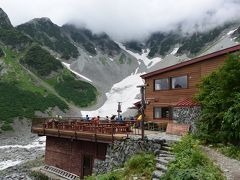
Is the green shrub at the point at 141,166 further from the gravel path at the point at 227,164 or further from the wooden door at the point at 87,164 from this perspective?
the wooden door at the point at 87,164

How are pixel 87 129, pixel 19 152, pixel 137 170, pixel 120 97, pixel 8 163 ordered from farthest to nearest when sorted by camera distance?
pixel 120 97
pixel 19 152
pixel 8 163
pixel 87 129
pixel 137 170

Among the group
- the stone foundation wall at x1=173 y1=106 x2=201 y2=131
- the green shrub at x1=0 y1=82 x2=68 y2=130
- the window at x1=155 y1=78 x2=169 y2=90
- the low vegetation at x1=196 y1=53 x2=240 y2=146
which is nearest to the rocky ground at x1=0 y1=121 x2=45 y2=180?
Answer: the green shrub at x1=0 y1=82 x2=68 y2=130

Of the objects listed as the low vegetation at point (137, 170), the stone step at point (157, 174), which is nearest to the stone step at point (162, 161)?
the low vegetation at point (137, 170)

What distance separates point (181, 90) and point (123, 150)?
377 inches

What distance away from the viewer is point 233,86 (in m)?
19.1

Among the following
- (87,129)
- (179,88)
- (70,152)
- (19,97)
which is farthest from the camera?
(19,97)

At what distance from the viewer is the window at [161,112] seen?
30562 mm

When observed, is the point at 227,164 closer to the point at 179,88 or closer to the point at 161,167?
the point at 161,167

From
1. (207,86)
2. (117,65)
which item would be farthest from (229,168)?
(117,65)

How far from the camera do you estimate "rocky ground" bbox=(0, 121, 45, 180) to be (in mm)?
34938

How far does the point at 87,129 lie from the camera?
26266mm

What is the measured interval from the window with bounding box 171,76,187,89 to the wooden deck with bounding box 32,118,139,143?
5265 millimetres

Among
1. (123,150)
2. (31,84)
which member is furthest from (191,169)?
(31,84)

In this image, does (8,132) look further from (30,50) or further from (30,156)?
(30,50)
